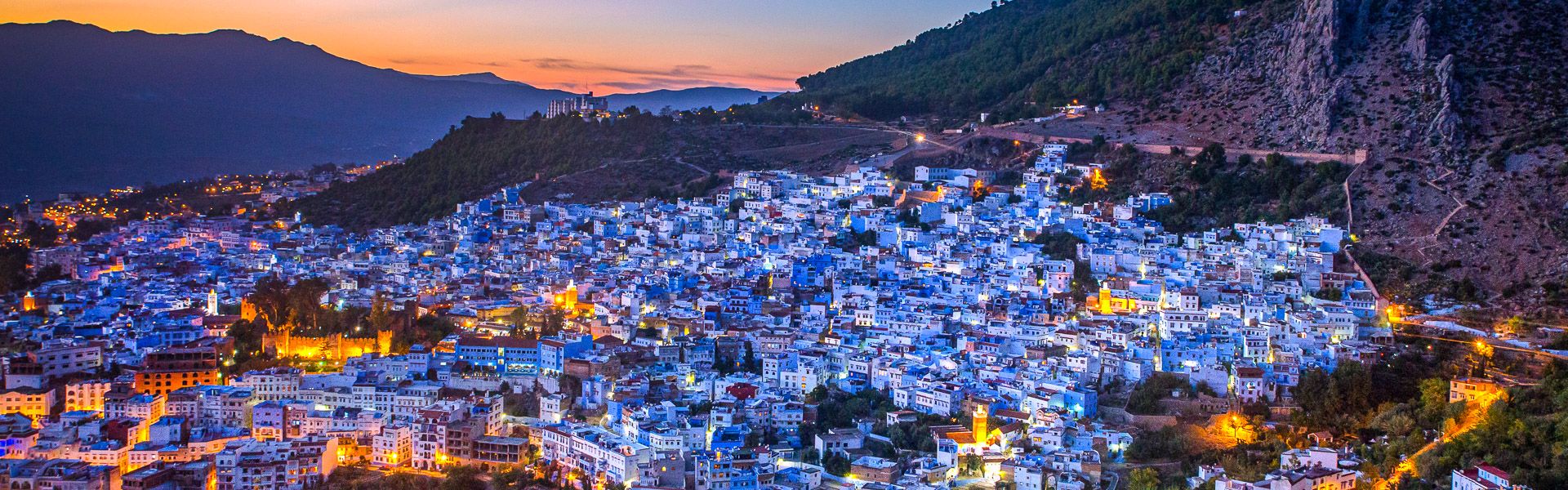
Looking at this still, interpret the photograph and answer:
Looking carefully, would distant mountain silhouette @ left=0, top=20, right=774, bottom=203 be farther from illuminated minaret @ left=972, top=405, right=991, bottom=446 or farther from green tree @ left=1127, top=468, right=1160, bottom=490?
green tree @ left=1127, top=468, right=1160, bottom=490

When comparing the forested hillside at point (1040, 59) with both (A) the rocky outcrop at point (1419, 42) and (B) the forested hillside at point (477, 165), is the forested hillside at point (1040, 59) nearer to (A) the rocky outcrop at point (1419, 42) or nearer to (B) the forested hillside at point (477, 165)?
(A) the rocky outcrop at point (1419, 42)

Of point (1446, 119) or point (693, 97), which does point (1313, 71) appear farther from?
point (693, 97)

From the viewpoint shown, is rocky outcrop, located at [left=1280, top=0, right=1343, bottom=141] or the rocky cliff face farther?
rocky outcrop, located at [left=1280, top=0, right=1343, bottom=141]

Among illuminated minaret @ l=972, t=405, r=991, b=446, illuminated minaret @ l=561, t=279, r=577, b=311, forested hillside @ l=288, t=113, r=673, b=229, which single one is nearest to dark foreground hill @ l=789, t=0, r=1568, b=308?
forested hillside @ l=288, t=113, r=673, b=229

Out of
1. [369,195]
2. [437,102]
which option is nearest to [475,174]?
[369,195]

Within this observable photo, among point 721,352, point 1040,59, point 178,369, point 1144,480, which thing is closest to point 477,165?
point 1040,59

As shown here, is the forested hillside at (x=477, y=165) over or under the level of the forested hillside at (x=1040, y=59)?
under

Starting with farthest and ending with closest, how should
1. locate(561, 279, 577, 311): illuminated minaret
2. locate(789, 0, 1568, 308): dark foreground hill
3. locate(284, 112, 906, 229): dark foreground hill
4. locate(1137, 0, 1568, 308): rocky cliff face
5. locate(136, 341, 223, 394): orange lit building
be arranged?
1. locate(284, 112, 906, 229): dark foreground hill
2. locate(561, 279, 577, 311): illuminated minaret
3. locate(789, 0, 1568, 308): dark foreground hill
4. locate(1137, 0, 1568, 308): rocky cliff face
5. locate(136, 341, 223, 394): orange lit building

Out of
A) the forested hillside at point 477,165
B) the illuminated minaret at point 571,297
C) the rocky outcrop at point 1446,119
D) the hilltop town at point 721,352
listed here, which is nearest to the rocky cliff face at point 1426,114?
the rocky outcrop at point 1446,119
